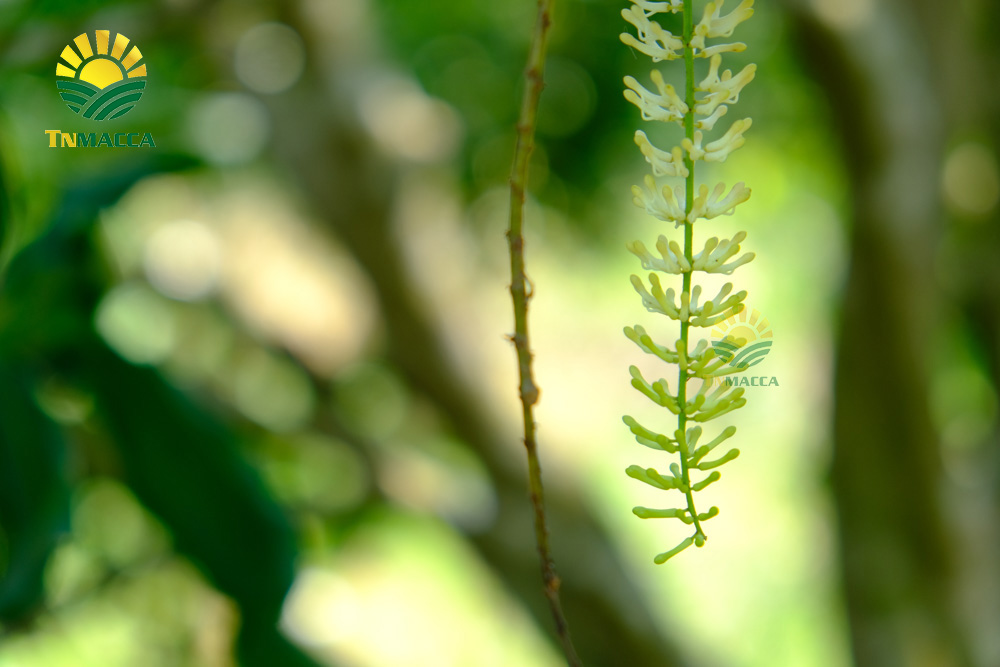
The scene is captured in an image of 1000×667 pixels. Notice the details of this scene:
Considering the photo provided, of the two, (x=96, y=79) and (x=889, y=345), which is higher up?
(x=96, y=79)

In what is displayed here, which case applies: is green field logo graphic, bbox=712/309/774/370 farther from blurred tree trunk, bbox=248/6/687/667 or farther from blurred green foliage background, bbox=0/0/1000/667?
blurred tree trunk, bbox=248/6/687/667

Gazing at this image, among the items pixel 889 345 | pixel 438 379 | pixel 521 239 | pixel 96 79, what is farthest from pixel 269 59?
pixel 521 239

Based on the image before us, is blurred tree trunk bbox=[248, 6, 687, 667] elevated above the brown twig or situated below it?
below

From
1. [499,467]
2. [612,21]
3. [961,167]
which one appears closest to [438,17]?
[612,21]

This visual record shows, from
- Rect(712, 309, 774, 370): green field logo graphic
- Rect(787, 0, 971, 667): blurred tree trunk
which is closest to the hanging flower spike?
Rect(712, 309, 774, 370): green field logo graphic

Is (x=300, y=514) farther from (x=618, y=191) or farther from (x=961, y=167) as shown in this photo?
(x=961, y=167)

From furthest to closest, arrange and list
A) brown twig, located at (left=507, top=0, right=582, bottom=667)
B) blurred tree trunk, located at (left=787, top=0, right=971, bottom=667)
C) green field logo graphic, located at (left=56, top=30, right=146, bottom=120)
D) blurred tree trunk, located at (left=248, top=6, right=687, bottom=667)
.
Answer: blurred tree trunk, located at (left=248, top=6, right=687, bottom=667) → blurred tree trunk, located at (left=787, top=0, right=971, bottom=667) → green field logo graphic, located at (left=56, top=30, right=146, bottom=120) → brown twig, located at (left=507, top=0, right=582, bottom=667)

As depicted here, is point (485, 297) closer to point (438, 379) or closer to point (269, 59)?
point (438, 379)
